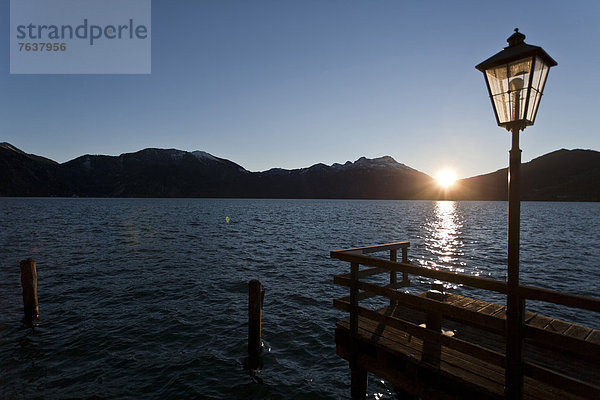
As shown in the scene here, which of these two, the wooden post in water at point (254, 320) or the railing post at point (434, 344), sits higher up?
the railing post at point (434, 344)

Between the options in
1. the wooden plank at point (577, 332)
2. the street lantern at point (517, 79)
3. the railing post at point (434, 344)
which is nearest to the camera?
the street lantern at point (517, 79)

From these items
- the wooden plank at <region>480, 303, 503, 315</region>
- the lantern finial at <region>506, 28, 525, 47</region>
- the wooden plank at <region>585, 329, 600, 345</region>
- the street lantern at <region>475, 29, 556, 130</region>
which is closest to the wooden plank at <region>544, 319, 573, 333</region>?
the wooden plank at <region>585, 329, 600, 345</region>

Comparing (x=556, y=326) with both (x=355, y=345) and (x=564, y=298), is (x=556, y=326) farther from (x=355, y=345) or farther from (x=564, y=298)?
(x=355, y=345)

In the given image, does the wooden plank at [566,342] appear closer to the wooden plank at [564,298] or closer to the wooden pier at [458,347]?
the wooden pier at [458,347]

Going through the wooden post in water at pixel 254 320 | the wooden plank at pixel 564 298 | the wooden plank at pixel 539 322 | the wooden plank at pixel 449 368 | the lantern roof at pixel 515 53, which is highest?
the lantern roof at pixel 515 53

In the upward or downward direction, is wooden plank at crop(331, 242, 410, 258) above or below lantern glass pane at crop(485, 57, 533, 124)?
below

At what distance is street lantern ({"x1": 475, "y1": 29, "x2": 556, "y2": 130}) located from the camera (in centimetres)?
421

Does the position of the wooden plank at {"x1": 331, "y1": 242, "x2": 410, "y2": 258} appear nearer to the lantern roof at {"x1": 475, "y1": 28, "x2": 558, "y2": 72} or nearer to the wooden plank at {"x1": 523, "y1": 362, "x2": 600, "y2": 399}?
the wooden plank at {"x1": 523, "y1": 362, "x2": 600, "y2": 399}

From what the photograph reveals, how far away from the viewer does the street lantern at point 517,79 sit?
13.8 ft

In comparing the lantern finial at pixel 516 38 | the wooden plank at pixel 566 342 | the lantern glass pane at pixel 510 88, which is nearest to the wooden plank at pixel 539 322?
the wooden plank at pixel 566 342

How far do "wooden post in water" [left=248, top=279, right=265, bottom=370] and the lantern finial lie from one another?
8.91 metres

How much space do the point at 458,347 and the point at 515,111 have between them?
3.74 meters

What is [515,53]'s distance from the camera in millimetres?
4223

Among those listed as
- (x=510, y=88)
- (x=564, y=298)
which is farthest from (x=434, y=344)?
(x=510, y=88)
